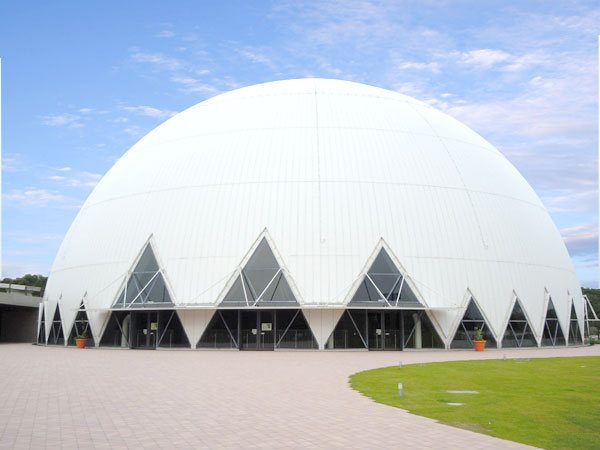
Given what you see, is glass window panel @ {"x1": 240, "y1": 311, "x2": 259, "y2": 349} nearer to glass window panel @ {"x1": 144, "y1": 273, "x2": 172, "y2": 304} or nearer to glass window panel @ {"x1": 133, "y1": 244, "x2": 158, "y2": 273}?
glass window panel @ {"x1": 144, "y1": 273, "x2": 172, "y2": 304}

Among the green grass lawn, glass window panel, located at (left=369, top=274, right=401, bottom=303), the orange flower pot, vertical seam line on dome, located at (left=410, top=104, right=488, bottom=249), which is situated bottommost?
the green grass lawn

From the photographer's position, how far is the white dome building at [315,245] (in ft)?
107

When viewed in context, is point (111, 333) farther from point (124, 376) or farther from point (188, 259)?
point (124, 376)

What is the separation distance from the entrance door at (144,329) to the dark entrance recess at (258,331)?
3349 millimetres

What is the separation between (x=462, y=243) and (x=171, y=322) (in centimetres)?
1764

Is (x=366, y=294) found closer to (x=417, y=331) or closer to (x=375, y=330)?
(x=375, y=330)

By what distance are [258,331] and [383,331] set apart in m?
7.04

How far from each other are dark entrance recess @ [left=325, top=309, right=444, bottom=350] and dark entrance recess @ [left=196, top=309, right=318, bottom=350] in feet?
5.59

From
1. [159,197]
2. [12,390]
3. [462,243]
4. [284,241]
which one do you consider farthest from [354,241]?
[12,390]

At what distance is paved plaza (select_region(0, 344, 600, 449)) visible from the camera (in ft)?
33.4

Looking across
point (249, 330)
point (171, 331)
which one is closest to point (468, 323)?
point (249, 330)

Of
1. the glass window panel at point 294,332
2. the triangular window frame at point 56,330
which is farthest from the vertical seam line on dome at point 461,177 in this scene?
the triangular window frame at point 56,330

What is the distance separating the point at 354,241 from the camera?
33.2 metres

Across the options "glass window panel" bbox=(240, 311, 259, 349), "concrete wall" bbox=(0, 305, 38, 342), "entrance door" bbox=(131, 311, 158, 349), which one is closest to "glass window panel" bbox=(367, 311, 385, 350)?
"glass window panel" bbox=(240, 311, 259, 349)
